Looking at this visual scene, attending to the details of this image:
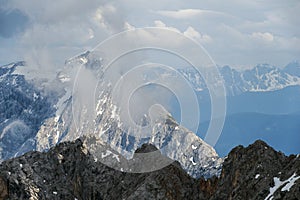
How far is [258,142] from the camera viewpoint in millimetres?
150000

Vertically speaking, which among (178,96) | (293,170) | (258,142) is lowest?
(178,96)

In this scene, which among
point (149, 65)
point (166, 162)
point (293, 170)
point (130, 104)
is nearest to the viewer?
point (149, 65)

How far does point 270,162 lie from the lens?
135 metres

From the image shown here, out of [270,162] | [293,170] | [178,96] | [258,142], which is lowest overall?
[178,96]

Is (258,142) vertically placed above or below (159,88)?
above

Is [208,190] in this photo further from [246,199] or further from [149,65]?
[149,65]

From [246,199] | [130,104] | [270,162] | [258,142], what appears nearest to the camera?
[130,104]

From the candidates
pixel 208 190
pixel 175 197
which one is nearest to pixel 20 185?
pixel 175 197

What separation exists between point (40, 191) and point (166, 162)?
59761 mm

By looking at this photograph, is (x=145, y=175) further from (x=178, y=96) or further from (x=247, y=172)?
(x=178, y=96)

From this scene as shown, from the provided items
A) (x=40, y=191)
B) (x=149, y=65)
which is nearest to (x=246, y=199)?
(x=149, y=65)

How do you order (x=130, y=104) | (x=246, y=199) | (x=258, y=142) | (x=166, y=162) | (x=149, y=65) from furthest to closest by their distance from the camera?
(x=166, y=162) < (x=258, y=142) < (x=246, y=199) < (x=130, y=104) < (x=149, y=65)

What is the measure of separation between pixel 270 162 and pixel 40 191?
108 m

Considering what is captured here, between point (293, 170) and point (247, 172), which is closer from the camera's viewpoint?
point (293, 170)
